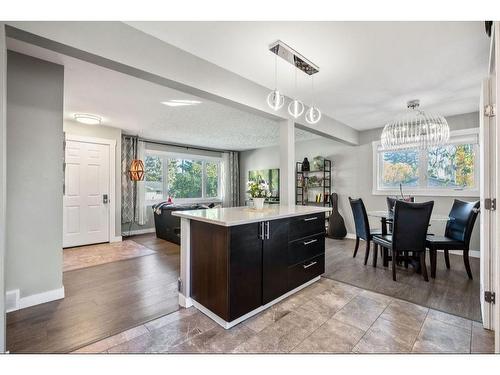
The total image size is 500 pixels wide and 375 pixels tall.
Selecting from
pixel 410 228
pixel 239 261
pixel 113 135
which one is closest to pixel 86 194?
pixel 113 135

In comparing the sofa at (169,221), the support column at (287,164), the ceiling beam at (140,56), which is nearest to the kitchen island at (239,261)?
the support column at (287,164)

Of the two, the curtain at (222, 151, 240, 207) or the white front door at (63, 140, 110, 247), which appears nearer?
the white front door at (63, 140, 110, 247)

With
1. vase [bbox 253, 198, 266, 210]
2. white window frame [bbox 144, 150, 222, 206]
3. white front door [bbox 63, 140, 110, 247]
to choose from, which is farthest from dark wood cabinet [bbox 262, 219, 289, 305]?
white window frame [bbox 144, 150, 222, 206]

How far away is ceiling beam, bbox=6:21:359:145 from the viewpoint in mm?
1490

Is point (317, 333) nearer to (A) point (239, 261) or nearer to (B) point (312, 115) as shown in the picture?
(A) point (239, 261)

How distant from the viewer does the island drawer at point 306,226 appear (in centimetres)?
232

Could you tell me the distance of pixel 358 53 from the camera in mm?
2156

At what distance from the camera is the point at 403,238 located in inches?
108

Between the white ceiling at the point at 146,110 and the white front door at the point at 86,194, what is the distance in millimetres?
625

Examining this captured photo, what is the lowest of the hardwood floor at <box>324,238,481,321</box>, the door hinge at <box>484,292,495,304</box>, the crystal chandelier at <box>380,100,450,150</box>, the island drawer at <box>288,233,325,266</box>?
the hardwood floor at <box>324,238,481,321</box>

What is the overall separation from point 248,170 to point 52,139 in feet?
18.8

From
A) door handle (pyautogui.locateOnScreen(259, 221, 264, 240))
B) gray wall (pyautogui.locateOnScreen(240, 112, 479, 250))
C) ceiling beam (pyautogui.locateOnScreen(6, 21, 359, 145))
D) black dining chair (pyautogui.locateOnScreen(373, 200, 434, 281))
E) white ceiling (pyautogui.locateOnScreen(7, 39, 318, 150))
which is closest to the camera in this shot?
ceiling beam (pyautogui.locateOnScreen(6, 21, 359, 145))

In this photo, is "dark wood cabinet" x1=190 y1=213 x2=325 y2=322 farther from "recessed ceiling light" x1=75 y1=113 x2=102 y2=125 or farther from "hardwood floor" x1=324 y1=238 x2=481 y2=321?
"recessed ceiling light" x1=75 y1=113 x2=102 y2=125

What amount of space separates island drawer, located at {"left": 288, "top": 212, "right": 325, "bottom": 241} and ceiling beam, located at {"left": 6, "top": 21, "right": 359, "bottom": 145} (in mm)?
1406
